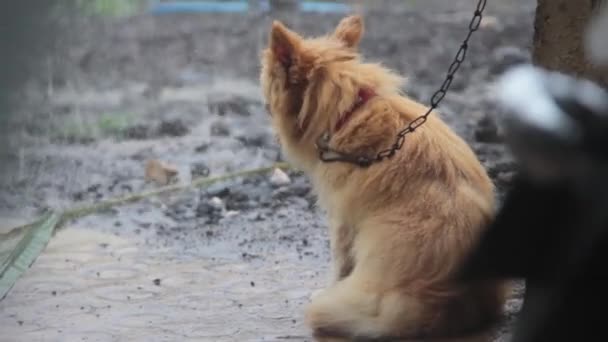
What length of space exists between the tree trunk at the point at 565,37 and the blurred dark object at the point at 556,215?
8.63 feet

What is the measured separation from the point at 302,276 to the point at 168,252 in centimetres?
95

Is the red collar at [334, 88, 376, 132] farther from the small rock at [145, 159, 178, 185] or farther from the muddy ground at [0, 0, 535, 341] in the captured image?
the small rock at [145, 159, 178, 185]

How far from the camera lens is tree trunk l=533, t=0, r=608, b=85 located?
4.53 metres

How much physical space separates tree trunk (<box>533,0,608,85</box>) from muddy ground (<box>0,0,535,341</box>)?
1196 mm

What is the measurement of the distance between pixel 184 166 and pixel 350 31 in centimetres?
306

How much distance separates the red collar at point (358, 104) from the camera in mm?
4742

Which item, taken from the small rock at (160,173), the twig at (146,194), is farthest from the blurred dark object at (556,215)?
the small rock at (160,173)

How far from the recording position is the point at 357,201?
4.55 metres

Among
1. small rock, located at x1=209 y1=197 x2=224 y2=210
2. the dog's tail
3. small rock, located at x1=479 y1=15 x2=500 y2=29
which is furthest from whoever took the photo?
small rock, located at x1=479 y1=15 x2=500 y2=29

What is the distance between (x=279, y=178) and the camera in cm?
747

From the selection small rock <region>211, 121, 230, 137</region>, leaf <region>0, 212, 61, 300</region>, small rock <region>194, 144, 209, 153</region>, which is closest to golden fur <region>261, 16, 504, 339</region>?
leaf <region>0, 212, 61, 300</region>

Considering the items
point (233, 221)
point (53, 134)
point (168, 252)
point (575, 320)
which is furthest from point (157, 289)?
point (575, 320)

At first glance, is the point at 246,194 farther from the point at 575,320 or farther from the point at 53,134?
the point at 575,320

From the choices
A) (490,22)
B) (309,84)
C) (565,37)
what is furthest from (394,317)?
(490,22)
